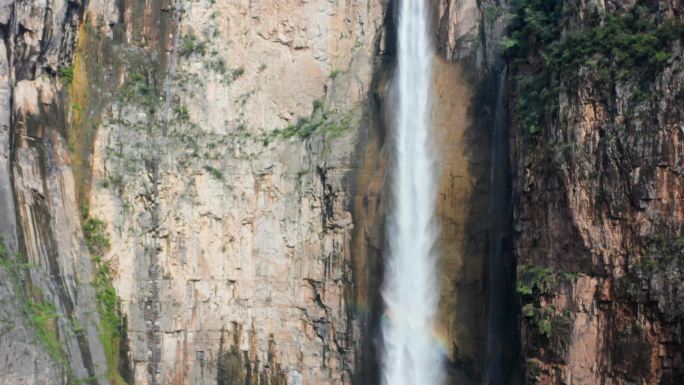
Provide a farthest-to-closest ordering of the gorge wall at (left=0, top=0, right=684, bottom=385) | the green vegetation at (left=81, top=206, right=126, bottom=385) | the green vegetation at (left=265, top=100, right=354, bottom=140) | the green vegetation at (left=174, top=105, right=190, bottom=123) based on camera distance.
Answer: the green vegetation at (left=174, top=105, right=190, bottom=123) → the green vegetation at (left=265, top=100, right=354, bottom=140) → the green vegetation at (left=81, top=206, right=126, bottom=385) → the gorge wall at (left=0, top=0, right=684, bottom=385)

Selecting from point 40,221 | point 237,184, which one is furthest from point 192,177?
point 40,221

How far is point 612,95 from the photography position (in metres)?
22.5

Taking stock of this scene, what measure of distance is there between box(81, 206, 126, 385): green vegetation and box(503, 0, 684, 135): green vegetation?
15435mm

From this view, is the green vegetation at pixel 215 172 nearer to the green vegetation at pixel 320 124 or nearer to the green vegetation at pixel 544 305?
the green vegetation at pixel 320 124

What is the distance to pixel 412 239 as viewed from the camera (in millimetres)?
30422

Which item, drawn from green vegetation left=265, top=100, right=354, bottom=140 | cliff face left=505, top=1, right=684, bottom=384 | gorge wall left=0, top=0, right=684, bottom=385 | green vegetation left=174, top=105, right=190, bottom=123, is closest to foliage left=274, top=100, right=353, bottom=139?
green vegetation left=265, top=100, right=354, bottom=140

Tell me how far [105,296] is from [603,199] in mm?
17623

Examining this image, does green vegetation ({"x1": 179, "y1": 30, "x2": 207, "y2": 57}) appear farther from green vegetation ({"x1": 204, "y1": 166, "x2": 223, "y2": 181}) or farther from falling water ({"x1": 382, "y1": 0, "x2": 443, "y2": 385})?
falling water ({"x1": 382, "y1": 0, "x2": 443, "y2": 385})

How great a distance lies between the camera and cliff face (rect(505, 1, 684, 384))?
20734 mm

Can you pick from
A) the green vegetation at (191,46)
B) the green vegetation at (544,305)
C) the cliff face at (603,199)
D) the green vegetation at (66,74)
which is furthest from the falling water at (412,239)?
the green vegetation at (66,74)

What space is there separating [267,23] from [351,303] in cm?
1136

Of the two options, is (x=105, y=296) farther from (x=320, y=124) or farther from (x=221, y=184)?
(x=320, y=124)

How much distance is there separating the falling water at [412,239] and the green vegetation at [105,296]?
913 centimetres

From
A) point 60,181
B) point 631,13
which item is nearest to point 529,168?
point 631,13
